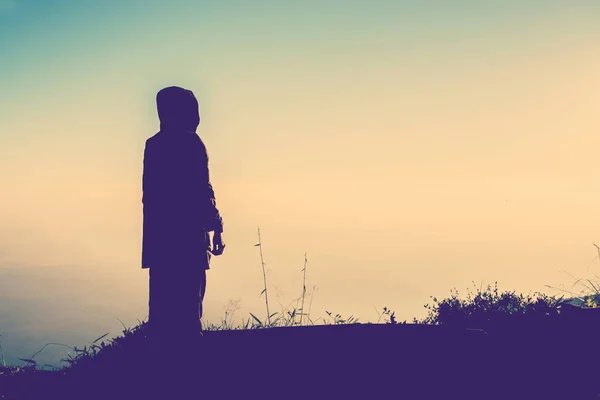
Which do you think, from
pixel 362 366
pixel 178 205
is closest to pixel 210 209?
pixel 178 205

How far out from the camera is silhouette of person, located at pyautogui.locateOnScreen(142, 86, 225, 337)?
5617 millimetres

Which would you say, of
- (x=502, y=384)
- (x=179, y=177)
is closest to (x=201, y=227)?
(x=179, y=177)

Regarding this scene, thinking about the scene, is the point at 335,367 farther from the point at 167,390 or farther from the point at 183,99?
the point at 183,99

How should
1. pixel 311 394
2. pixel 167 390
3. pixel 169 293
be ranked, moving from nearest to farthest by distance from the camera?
pixel 311 394
pixel 167 390
pixel 169 293

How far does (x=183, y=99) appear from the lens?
18.9 ft

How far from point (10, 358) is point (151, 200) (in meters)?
3.73

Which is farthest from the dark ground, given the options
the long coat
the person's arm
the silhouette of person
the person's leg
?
the person's arm

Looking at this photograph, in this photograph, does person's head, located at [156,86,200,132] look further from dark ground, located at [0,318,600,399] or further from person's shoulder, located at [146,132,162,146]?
dark ground, located at [0,318,600,399]

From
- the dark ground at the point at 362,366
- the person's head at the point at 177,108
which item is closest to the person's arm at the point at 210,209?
the person's head at the point at 177,108

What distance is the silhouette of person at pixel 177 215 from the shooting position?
562cm

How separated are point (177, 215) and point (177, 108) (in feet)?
3.64

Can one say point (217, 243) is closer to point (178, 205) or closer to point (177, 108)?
point (178, 205)

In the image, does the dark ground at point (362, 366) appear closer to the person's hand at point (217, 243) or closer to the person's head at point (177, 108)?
the person's hand at point (217, 243)

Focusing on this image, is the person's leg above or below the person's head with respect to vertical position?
below
